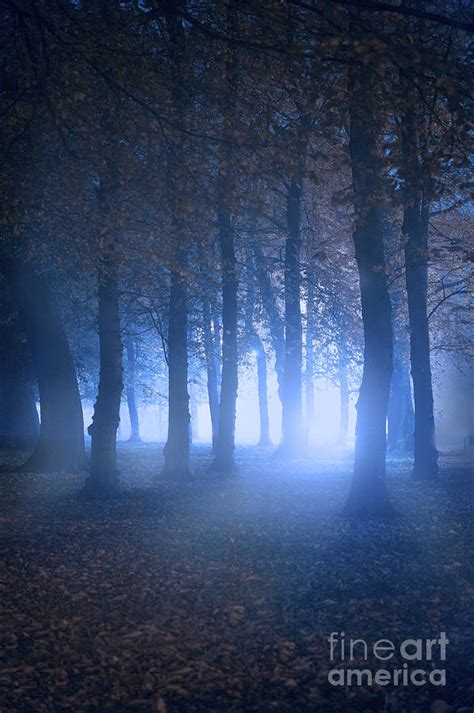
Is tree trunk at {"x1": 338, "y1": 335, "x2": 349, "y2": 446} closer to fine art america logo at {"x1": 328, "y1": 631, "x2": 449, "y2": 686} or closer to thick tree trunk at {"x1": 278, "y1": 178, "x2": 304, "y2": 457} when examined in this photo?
thick tree trunk at {"x1": 278, "y1": 178, "x2": 304, "y2": 457}

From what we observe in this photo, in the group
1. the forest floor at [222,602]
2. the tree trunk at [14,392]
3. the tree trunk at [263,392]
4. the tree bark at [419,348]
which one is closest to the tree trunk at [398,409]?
the tree trunk at [263,392]

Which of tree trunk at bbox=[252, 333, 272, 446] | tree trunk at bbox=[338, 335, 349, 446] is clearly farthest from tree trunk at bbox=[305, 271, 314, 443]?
tree trunk at bbox=[252, 333, 272, 446]

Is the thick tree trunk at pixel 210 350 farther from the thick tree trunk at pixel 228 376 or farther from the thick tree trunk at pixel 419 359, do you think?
the thick tree trunk at pixel 419 359

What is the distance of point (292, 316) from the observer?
83.9ft

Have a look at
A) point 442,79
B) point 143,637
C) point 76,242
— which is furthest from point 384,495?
point 76,242

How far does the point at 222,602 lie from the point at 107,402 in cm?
843

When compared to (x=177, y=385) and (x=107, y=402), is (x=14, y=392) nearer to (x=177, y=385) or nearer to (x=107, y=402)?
(x=177, y=385)

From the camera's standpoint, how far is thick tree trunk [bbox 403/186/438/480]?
19.4 metres

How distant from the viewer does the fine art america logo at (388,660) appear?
6.09 metres

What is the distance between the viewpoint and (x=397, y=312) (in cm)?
2766

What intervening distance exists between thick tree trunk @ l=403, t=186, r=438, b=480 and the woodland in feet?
0.21

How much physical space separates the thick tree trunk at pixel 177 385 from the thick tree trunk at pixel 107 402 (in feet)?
9.28

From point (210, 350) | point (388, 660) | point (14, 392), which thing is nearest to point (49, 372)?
point (14, 392)

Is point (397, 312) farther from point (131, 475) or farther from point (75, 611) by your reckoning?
point (75, 611)
